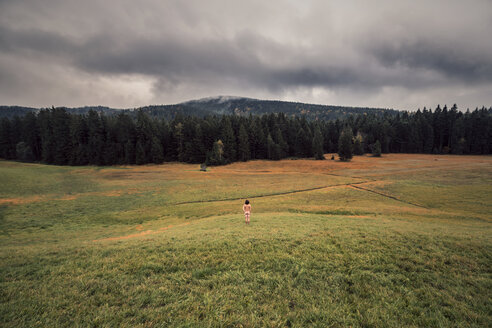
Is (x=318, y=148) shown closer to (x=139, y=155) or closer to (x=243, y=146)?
(x=243, y=146)

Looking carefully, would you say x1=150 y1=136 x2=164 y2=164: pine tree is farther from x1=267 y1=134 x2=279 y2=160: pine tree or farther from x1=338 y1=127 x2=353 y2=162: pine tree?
x1=338 y1=127 x2=353 y2=162: pine tree

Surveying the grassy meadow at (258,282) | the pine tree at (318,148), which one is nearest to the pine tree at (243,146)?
the pine tree at (318,148)

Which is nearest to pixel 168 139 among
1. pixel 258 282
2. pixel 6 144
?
pixel 6 144

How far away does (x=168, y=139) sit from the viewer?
82125 millimetres

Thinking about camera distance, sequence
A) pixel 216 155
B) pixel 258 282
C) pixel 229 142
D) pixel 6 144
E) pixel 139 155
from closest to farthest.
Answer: pixel 258 282 → pixel 216 155 → pixel 139 155 → pixel 229 142 → pixel 6 144

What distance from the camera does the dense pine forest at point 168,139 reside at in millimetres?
72875

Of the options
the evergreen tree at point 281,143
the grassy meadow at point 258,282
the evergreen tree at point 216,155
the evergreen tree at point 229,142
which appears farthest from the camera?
the evergreen tree at point 281,143

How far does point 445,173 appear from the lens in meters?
42.3

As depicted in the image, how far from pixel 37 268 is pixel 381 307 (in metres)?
12.3

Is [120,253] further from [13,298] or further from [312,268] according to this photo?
[312,268]

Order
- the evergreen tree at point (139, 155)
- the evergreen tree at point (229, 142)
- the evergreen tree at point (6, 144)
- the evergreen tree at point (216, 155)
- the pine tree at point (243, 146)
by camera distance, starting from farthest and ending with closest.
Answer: the pine tree at point (243, 146) → the evergreen tree at point (6, 144) → the evergreen tree at point (229, 142) → the evergreen tree at point (216, 155) → the evergreen tree at point (139, 155)

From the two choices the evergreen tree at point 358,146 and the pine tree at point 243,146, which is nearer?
the pine tree at point 243,146

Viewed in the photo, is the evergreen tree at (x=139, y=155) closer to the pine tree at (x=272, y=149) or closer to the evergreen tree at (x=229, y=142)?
the evergreen tree at (x=229, y=142)

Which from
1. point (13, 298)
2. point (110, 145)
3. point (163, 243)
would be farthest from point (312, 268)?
point (110, 145)
